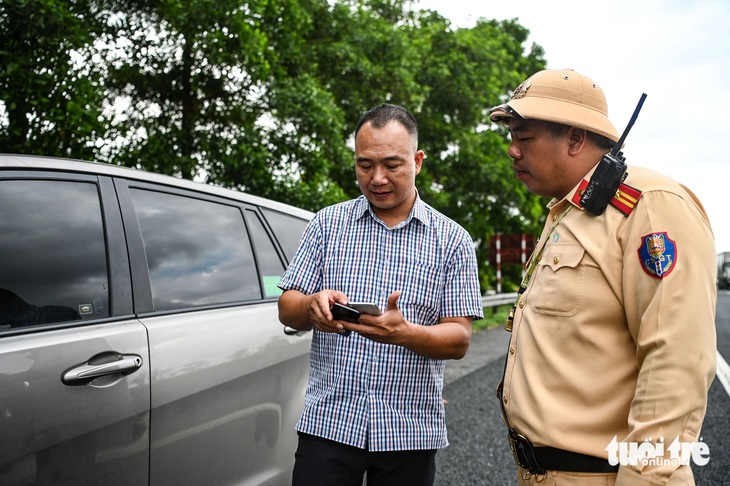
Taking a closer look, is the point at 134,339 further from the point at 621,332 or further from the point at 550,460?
the point at 621,332

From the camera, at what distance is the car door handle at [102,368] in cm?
193

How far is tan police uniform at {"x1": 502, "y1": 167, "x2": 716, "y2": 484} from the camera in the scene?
139 centimetres

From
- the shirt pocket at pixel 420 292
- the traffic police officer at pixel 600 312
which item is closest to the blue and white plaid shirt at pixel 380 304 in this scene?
the shirt pocket at pixel 420 292

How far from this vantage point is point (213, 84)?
9.80 metres

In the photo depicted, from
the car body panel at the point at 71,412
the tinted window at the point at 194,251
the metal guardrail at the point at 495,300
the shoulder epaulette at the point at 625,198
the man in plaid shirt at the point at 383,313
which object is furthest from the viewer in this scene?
the metal guardrail at the point at 495,300

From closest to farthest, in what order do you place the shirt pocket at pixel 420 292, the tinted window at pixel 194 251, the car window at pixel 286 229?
the shirt pocket at pixel 420 292 < the tinted window at pixel 194 251 < the car window at pixel 286 229

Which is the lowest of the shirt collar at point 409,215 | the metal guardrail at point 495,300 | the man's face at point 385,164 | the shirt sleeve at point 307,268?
the metal guardrail at point 495,300

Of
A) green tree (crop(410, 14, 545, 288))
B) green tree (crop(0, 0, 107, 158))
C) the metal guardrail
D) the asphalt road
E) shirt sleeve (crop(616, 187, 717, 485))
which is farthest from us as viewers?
green tree (crop(410, 14, 545, 288))

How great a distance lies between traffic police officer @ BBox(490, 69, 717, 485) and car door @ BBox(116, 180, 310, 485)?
3.57 feet

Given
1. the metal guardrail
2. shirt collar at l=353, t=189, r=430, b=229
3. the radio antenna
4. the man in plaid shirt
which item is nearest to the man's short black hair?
the man in plaid shirt

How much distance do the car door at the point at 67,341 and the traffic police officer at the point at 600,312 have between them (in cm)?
119

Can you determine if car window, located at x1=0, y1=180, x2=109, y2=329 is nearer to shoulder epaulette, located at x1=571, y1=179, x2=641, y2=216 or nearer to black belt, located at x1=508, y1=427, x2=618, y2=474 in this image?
black belt, located at x1=508, y1=427, x2=618, y2=474

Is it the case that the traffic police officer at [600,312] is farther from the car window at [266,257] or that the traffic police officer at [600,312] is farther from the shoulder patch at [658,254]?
the car window at [266,257]

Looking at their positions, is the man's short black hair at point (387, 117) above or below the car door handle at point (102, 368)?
above
